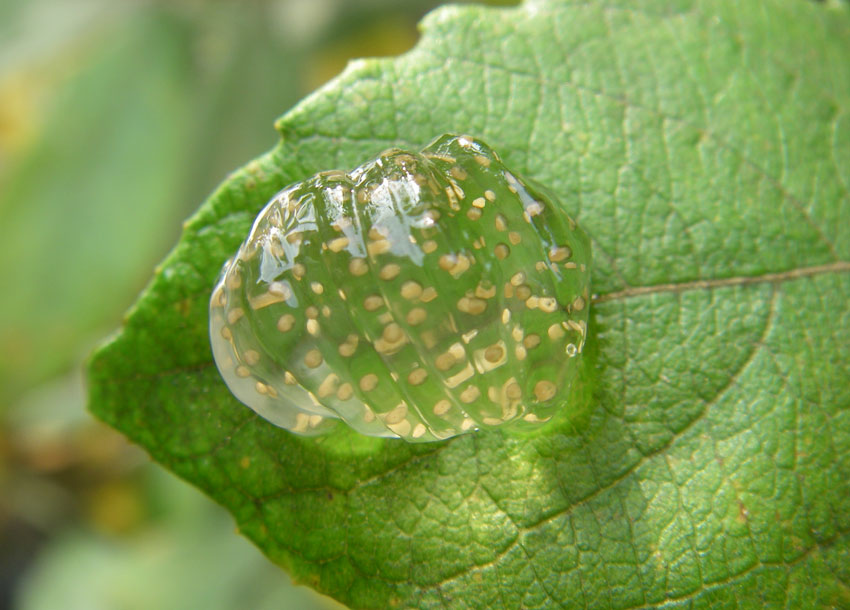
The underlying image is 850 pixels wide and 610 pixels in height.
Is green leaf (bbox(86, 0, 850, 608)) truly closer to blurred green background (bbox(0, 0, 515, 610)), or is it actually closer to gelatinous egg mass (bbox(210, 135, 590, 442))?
gelatinous egg mass (bbox(210, 135, 590, 442))

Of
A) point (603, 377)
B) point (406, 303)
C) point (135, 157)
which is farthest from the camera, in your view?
point (135, 157)

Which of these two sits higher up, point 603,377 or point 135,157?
point 135,157

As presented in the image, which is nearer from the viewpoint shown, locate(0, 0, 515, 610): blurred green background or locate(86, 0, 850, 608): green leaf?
locate(86, 0, 850, 608): green leaf

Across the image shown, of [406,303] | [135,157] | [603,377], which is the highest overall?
[406,303]

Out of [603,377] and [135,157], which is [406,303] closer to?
[603,377]

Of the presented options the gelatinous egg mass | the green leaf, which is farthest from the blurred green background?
the gelatinous egg mass

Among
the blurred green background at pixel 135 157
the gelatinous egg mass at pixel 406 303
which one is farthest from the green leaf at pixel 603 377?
the blurred green background at pixel 135 157

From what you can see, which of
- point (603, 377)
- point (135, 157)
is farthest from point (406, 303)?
point (135, 157)
